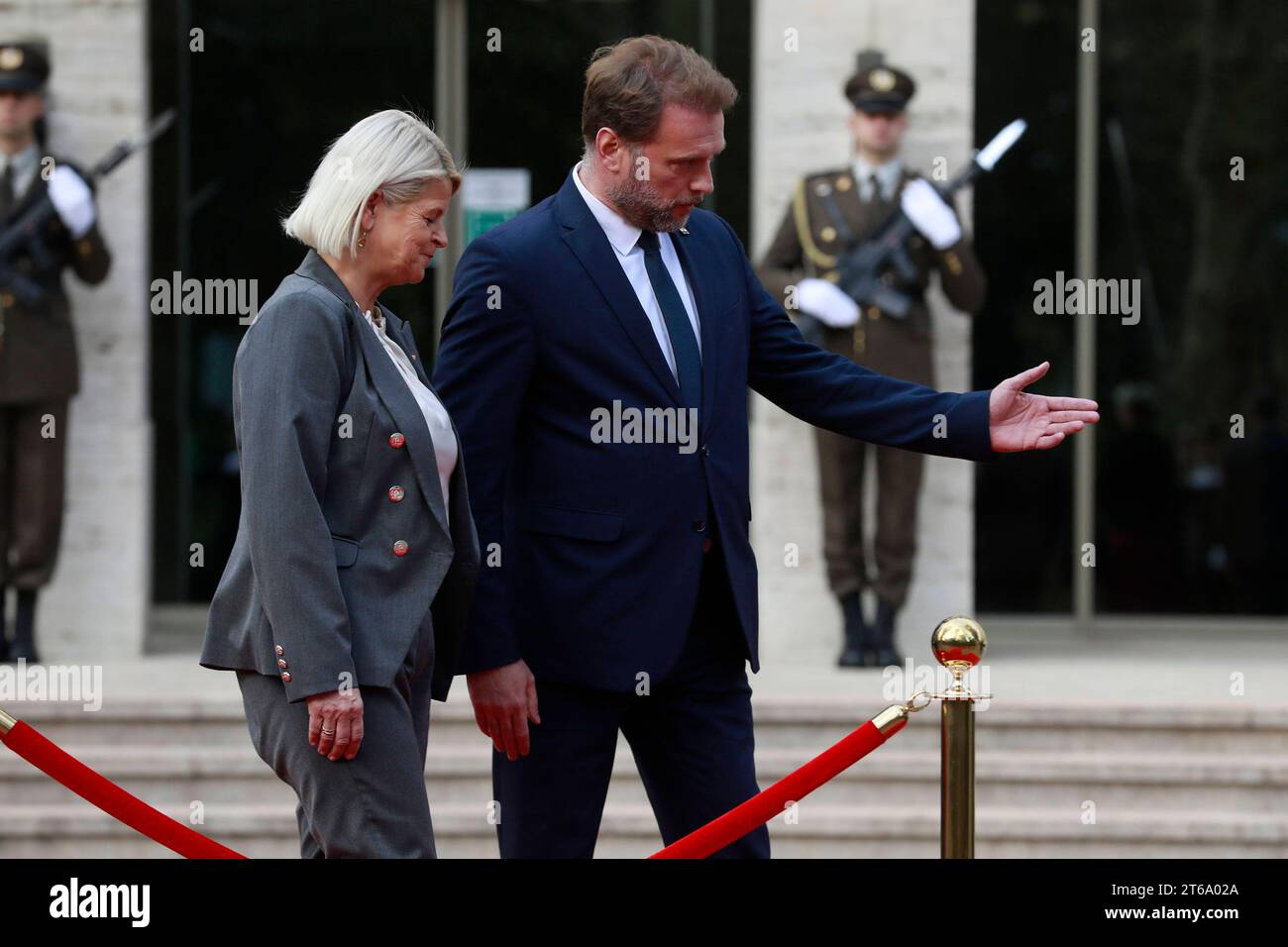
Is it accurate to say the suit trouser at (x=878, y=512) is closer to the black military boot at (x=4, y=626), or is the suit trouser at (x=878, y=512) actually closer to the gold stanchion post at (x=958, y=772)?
the black military boot at (x=4, y=626)

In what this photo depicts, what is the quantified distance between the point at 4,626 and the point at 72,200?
172 cm

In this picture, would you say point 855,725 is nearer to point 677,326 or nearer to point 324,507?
point 677,326

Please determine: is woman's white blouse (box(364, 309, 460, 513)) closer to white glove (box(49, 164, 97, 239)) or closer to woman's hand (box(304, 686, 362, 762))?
woman's hand (box(304, 686, 362, 762))

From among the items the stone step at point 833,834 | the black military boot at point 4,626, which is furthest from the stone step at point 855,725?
the black military boot at point 4,626

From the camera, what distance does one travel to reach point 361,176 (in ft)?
11.1

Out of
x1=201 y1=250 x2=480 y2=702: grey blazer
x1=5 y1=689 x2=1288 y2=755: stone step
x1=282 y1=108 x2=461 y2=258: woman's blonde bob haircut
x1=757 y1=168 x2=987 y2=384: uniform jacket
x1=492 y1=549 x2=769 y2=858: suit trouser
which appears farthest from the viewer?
x1=757 y1=168 x2=987 y2=384: uniform jacket

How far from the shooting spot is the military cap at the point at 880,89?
7.86 metres

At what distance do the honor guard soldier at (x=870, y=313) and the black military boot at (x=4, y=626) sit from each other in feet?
10.8

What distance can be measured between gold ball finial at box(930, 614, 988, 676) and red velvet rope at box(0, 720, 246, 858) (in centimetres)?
137

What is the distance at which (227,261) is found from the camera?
28.1 ft

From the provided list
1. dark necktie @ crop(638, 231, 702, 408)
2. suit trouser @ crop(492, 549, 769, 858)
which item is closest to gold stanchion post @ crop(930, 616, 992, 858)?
suit trouser @ crop(492, 549, 769, 858)

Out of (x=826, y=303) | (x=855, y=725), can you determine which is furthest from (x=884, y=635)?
(x=826, y=303)

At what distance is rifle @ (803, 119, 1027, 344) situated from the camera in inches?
306

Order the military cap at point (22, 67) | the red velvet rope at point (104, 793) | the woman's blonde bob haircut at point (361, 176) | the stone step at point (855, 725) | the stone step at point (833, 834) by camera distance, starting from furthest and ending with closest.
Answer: the military cap at point (22, 67), the stone step at point (855, 725), the stone step at point (833, 834), the red velvet rope at point (104, 793), the woman's blonde bob haircut at point (361, 176)
